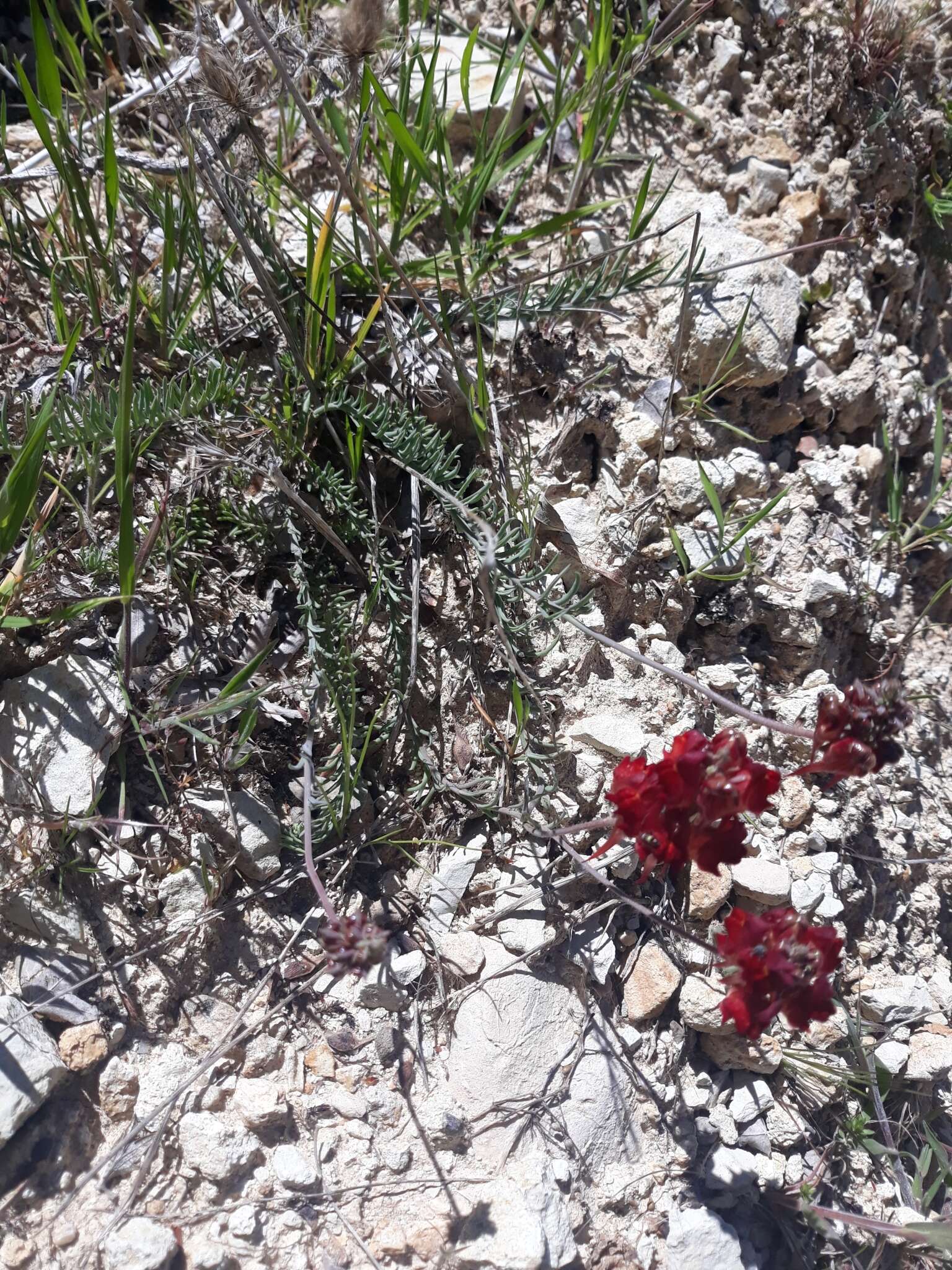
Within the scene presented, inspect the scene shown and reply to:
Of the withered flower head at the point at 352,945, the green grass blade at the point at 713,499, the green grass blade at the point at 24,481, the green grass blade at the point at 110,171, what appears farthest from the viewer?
the green grass blade at the point at 713,499

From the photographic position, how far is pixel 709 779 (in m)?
1.45

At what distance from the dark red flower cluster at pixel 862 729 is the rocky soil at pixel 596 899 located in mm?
539

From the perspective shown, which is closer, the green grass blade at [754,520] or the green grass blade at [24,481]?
the green grass blade at [24,481]

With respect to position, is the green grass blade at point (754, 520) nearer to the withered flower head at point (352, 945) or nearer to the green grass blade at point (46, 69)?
the withered flower head at point (352, 945)

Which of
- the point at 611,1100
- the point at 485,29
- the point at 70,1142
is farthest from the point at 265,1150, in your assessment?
the point at 485,29

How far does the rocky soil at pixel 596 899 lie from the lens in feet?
5.57

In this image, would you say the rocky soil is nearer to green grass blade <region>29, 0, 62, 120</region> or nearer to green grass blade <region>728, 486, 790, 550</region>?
green grass blade <region>728, 486, 790, 550</region>

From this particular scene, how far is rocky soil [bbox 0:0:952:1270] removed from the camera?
5.57 feet

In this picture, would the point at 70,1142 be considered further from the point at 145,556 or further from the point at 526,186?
the point at 526,186

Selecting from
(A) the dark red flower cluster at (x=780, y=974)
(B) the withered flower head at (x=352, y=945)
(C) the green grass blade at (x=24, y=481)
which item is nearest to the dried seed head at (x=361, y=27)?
(C) the green grass blade at (x=24, y=481)

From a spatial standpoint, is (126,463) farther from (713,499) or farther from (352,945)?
(713,499)

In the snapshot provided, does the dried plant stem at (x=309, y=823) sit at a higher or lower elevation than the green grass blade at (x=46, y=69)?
lower

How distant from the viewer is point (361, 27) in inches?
67.7

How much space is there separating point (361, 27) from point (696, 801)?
5.20 ft
